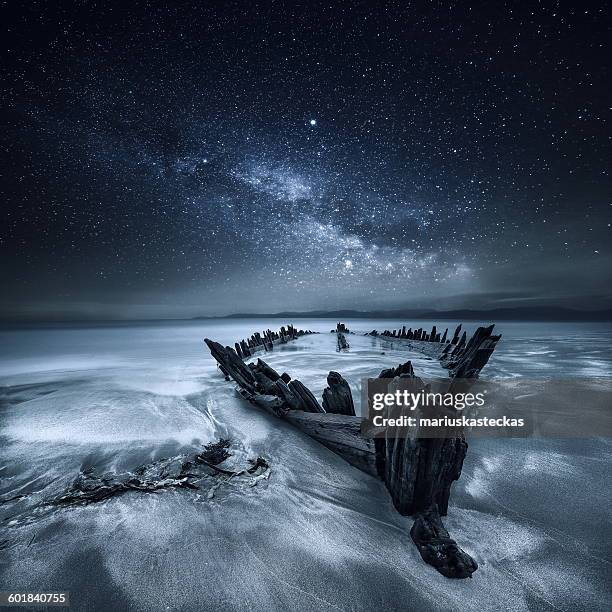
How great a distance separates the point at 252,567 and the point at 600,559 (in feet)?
9.54

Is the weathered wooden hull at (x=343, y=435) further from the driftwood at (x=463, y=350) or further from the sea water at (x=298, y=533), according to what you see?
the driftwood at (x=463, y=350)

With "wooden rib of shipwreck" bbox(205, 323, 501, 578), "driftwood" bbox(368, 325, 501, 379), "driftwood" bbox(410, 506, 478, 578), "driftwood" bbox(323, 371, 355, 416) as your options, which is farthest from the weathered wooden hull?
"driftwood" bbox(368, 325, 501, 379)

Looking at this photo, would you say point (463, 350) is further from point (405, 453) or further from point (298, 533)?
point (298, 533)

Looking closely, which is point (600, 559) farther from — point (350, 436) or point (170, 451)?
point (170, 451)

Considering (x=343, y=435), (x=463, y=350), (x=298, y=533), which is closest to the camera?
(x=298, y=533)

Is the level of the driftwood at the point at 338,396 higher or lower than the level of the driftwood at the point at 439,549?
higher

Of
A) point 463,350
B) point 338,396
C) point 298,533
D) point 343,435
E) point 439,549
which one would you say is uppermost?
point 338,396

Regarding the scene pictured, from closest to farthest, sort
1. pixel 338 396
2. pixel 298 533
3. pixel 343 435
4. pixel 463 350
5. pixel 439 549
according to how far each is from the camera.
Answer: pixel 439 549 < pixel 298 533 < pixel 343 435 < pixel 338 396 < pixel 463 350

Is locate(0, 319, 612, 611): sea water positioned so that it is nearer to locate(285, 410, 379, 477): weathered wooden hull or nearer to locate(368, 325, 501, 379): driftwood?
locate(285, 410, 379, 477): weathered wooden hull

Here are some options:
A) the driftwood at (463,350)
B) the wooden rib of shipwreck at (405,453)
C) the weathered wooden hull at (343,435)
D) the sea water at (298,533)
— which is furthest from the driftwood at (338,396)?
the driftwood at (463,350)

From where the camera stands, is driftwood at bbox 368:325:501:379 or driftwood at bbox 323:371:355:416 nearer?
driftwood at bbox 323:371:355:416

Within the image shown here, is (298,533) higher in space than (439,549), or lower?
lower

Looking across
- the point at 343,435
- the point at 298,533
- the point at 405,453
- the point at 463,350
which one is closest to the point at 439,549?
the point at 405,453

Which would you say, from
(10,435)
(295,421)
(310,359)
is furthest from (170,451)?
(310,359)
